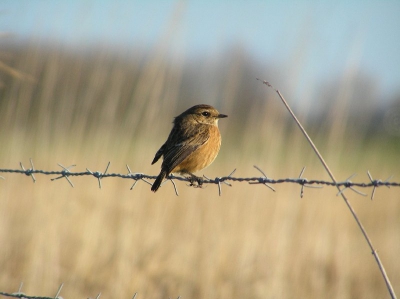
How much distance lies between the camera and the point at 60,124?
21.8ft

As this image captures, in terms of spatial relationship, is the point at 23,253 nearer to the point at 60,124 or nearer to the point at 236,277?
the point at 60,124

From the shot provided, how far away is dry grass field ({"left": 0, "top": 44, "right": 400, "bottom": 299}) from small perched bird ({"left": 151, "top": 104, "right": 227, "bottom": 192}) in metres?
1.08

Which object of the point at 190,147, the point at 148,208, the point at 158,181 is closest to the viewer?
the point at 158,181

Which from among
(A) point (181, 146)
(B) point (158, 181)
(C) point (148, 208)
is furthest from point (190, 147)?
(C) point (148, 208)

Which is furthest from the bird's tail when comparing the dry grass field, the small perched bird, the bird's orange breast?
the dry grass field

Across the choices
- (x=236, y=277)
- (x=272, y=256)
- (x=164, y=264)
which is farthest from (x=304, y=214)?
(x=164, y=264)

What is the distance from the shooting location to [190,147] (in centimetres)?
473

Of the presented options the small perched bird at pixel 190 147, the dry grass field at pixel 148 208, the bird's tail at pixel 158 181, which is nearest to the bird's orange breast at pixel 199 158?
the small perched bird at pixel 190 147

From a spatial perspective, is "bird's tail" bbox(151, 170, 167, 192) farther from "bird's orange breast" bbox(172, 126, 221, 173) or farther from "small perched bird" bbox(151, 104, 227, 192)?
"bird's orange breast" bbox(172, 126, 221, 173)

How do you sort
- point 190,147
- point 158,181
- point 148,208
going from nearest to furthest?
point 158,181
point 190,147
point 148,208

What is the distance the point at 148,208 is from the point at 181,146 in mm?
1871

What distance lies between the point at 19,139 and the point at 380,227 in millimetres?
Result: 5485

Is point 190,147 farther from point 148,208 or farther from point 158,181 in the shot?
point 148,208

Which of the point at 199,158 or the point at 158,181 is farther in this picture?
the point at 199,158
